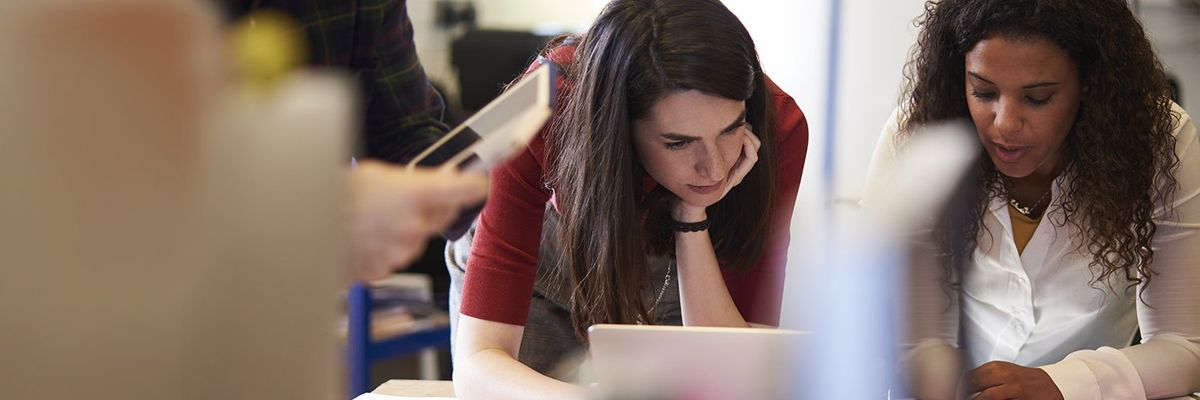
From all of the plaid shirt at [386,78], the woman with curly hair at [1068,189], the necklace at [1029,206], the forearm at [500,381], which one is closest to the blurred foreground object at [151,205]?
the plaid shirt at [386,78]

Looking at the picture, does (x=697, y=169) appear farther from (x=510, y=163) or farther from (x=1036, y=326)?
(x=1036, y=326)

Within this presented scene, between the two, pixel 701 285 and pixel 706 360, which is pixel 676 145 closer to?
pixel 701 285

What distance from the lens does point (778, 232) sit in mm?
1569

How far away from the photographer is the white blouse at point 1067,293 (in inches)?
55.7

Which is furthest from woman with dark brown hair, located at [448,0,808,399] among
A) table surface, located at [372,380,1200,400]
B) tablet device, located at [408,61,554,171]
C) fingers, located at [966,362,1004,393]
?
tablet device, located at [408,61,554,171]

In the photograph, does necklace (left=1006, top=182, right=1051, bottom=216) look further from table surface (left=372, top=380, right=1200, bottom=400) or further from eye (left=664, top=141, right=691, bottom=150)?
table surface (left=372, top=380, right=1200, bottom=400)

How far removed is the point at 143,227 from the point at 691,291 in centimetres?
127

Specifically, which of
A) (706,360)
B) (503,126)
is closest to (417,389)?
(706,360)

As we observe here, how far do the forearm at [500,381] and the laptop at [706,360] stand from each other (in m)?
0.27

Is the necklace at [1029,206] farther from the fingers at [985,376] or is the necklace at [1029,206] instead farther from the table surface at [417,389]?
the table surface at [417,389]

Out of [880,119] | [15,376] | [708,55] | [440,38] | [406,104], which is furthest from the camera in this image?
[440,38]

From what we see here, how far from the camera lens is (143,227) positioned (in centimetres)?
30

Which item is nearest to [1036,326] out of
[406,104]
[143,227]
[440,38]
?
[406,104]

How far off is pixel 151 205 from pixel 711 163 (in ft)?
3.72
